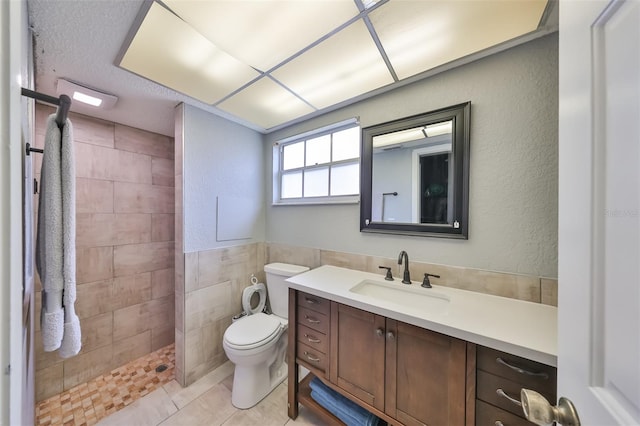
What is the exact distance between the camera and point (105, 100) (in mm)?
1520

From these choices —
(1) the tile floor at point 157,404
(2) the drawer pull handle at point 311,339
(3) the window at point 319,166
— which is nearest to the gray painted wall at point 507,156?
(3) the window at point 319,166

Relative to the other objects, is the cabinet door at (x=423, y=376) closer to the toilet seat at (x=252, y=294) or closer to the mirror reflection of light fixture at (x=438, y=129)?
the mirror reflection of light fixture at (x=438, y=129)

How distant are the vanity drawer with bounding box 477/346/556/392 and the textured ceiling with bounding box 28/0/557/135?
Answer: 143cm

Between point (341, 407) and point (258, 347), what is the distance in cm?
63

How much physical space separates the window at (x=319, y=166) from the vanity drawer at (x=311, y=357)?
109cm

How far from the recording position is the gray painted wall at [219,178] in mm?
1741

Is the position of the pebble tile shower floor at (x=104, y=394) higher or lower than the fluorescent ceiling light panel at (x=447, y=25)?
lower

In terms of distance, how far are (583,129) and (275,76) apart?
4.79 feet

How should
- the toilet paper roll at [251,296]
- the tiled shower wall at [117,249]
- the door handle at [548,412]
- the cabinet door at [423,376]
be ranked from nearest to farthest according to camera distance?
1. the door handle at [548,412]
2. the cabinet door at [423,376]
3. the tiled shower wall at [117,249]
4. the toilet paper roll at [251,296]

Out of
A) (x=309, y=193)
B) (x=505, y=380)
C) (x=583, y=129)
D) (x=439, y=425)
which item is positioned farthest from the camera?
(x=309, y=193)

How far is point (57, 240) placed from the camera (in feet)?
2.31

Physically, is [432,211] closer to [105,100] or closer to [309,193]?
[309,193]

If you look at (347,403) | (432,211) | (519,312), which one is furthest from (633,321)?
(347,403)

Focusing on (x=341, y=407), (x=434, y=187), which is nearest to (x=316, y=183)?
(x=434, y=187)
